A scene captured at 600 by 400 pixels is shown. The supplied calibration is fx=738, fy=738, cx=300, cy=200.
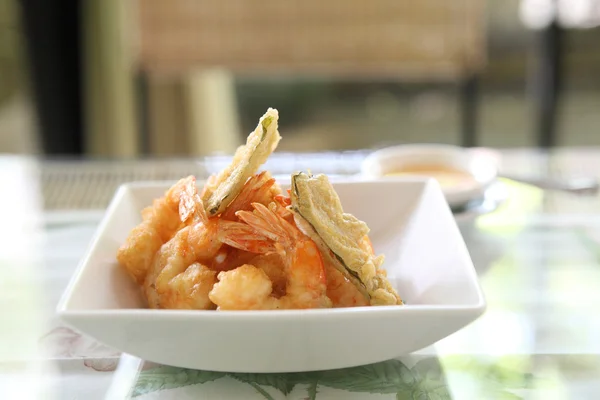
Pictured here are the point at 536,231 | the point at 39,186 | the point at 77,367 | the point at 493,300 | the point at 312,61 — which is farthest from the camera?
the point at 312,61

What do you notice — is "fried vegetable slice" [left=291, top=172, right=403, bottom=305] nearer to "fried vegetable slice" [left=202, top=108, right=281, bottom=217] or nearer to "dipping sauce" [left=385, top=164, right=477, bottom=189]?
"fried vegetable slice" [left=202, top=108, right=281, bottom=217]

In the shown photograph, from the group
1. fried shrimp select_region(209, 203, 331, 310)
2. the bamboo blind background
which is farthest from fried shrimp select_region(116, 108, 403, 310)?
the bamboo blind background

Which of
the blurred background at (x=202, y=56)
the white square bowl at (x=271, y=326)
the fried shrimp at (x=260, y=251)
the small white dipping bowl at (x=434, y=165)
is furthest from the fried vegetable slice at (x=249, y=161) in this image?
the blurred background at (x=202, y=56)

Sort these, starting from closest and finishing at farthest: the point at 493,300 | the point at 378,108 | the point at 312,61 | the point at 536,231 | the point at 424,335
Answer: the point at 424,335, the point at 493,300, the point at 536,231, the point at 312,61, the point at 378,108

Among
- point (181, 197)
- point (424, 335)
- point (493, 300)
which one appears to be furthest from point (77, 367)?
point (493, 300)

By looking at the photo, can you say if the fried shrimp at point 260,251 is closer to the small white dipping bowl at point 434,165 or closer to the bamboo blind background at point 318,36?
the small white dipping bowl at point 434,165

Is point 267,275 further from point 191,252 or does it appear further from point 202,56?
point 202,56

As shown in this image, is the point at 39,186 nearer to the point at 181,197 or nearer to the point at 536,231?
the point at 181,197

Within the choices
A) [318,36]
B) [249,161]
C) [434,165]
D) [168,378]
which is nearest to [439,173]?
[434,165]
